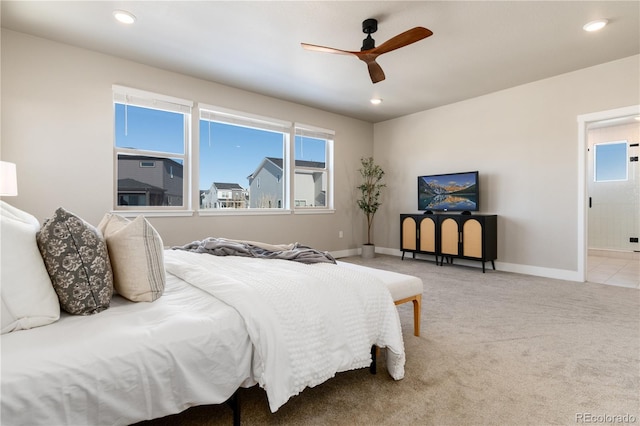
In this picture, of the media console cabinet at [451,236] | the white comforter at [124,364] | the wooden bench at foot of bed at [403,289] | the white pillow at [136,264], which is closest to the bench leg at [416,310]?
the wooden bench at foot of bed at [403,289]

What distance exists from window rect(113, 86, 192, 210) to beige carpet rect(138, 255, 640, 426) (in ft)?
10.4

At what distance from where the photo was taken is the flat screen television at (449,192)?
4.91 metres

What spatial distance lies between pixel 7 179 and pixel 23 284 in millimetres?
2056

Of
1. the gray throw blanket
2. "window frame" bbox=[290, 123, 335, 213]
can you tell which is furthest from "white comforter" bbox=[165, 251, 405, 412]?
"window frame" bbox=[290, 123, 335, 213]

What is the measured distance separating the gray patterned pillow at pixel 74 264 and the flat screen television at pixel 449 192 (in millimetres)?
4810

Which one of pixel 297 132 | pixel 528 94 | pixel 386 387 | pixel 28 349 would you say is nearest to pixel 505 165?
pixel 528 94

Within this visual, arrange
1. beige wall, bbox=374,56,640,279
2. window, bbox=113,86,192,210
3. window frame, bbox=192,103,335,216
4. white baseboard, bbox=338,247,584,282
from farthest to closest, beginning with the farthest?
1. window frame, bbox=192,103,335,216
2. white baseboard, bbox=338,247,584,282
3. beige wall, bbox=374,56,640,279
4. window, bbox=113,86,192,210

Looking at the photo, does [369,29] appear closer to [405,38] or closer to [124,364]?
[405,38]

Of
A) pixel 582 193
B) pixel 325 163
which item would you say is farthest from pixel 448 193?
pixel 325 163

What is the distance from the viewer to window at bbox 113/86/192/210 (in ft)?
12.6

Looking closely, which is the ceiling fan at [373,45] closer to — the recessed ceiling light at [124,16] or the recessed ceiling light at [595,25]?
the recessed ceiling light at [124,16]

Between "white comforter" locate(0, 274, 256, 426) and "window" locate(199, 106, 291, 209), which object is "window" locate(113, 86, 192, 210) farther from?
"white comforter" locate(0, 274, 256, 426)

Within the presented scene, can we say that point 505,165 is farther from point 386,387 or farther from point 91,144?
point 91,144

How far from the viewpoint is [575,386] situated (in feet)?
5.66
